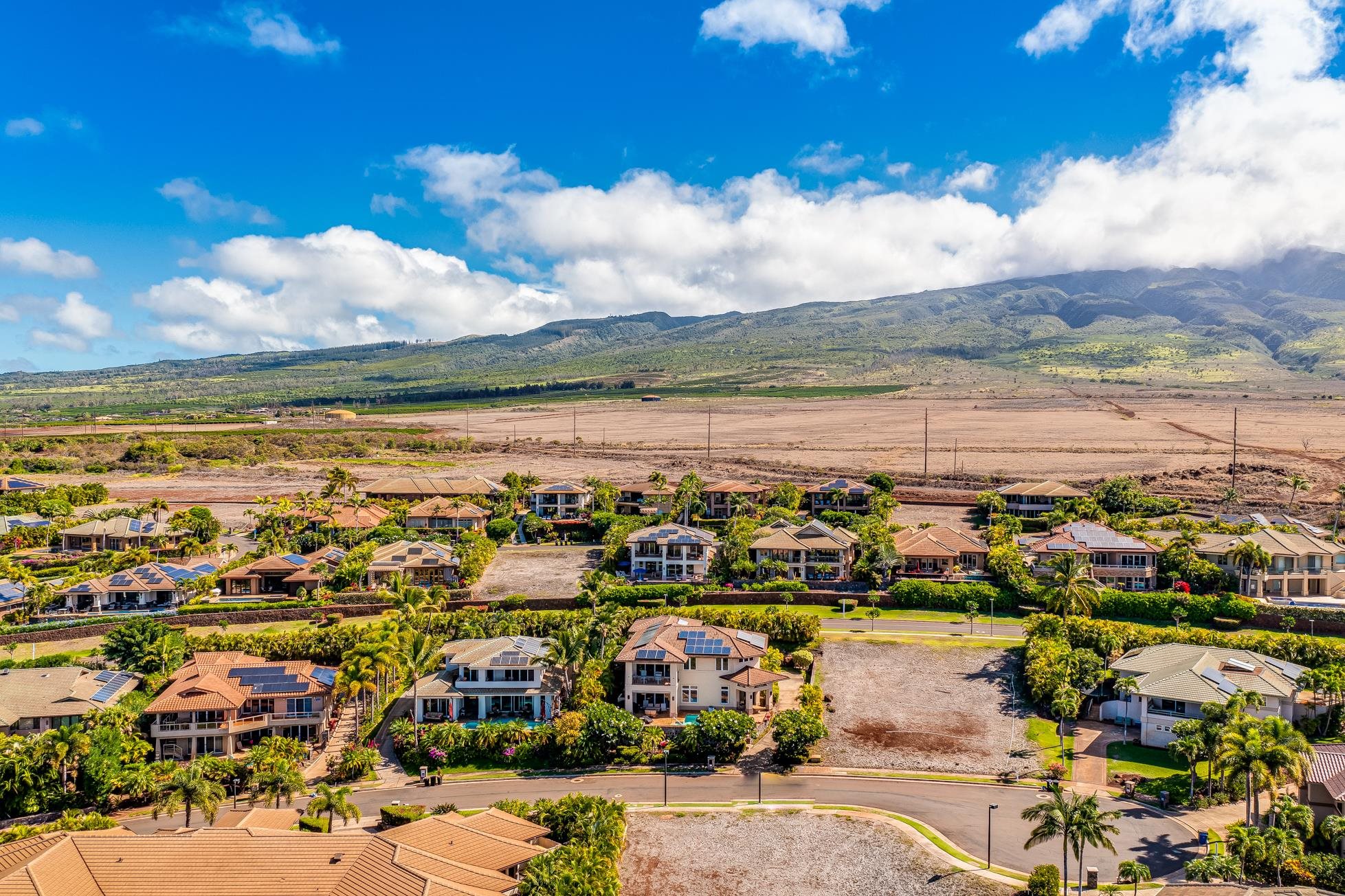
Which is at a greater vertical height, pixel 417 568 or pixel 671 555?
pixel 671 555

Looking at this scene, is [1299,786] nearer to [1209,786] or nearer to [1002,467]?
[1209,786]

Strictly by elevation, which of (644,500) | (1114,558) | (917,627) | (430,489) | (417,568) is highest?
(430,489)

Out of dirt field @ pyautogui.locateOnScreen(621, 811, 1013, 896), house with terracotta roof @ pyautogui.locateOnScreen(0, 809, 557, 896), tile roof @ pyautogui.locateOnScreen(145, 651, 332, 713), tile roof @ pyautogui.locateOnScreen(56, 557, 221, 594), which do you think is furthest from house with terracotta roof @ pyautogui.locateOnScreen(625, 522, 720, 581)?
house with terracotta roof @ pyautogui.locateOnScreen(0, 809, 557, 896)

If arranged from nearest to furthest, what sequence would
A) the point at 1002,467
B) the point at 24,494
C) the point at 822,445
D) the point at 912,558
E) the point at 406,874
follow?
the point at 406,874, the point at 912,558, the point at 24,494, the point at 1002,467, the point at 822,445

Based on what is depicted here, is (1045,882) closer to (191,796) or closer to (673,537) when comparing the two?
(191,796)

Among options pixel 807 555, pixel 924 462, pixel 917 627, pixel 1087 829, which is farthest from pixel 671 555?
pixel 924 462

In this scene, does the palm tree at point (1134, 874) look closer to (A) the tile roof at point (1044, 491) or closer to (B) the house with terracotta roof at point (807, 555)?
(B) the house with terracotta roof at point (807, 555)

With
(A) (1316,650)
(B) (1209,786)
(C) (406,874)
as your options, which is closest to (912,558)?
(A) (1316,650)
